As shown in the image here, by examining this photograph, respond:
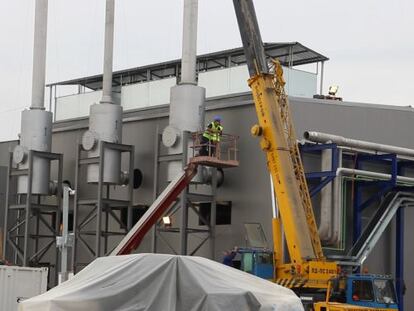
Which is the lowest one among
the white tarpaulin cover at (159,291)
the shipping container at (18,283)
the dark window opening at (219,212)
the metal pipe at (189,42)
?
the shipping container at (18,283)

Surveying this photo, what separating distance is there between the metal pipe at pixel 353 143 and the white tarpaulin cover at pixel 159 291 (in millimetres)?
17217

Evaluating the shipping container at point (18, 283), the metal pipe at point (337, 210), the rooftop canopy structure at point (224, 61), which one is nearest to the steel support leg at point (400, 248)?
the metal pipe at point (337, 210)

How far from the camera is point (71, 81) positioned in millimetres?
50875

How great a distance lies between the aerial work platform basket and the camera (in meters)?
30.6

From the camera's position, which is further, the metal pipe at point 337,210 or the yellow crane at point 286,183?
the metal pipe at point 337,210

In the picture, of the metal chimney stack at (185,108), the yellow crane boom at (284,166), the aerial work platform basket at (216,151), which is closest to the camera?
the yellow crane boom at (284,166)

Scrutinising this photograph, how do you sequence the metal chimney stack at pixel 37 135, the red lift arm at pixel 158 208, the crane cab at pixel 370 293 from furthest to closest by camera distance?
the metal chimney stack at pixel 37 135 < the red lift arm at pixel 158 208 < the crane cab at pixel 370 293

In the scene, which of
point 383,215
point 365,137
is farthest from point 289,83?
point 383,215

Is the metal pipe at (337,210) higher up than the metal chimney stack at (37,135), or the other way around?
the metal chimney stack at (37,135)

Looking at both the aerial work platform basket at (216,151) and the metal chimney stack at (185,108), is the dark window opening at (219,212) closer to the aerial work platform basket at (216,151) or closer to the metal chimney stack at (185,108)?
the aerial work platform basket at (216,151)

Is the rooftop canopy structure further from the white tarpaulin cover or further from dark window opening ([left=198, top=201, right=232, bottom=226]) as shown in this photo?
the white tarpaulin cover

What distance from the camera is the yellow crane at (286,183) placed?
86.9ft

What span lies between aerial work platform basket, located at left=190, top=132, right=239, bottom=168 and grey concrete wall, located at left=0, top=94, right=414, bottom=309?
15.9 inches

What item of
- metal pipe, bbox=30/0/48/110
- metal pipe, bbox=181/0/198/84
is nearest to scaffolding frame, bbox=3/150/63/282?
metal pipe, bbox=30/0/48/110
